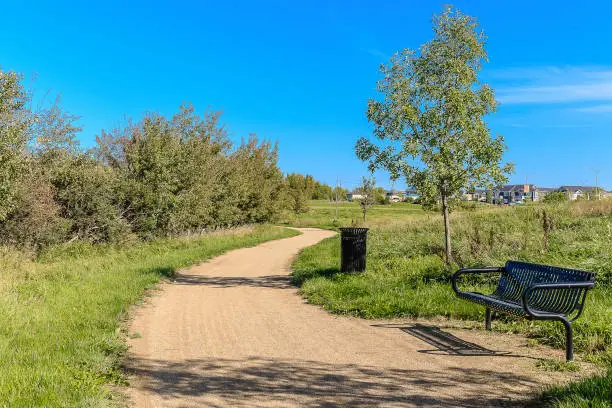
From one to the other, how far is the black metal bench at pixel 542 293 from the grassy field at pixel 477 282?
16.2 inches

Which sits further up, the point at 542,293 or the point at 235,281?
the point at 542,293

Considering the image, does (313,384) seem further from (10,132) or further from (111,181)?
(111,181)

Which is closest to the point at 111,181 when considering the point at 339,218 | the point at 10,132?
the point at 10,132

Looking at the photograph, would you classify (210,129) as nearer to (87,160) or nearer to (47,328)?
(87,160)

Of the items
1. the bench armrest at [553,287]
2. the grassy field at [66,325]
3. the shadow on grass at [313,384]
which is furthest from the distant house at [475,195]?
the grassy field at [66,325]

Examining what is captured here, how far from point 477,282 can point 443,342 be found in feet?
11.3

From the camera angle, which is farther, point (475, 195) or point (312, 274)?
point (475, 195)

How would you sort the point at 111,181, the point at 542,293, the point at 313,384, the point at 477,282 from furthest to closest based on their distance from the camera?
1. the point at 111,181
2. the point at 477,282
3. the point at 542,293
4. the point at 313,384

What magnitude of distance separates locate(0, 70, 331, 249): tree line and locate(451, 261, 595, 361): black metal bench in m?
11.3

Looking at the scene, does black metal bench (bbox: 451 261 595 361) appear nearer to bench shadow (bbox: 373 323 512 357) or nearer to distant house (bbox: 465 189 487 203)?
bench shadow (bbox: 373 323 512 357)

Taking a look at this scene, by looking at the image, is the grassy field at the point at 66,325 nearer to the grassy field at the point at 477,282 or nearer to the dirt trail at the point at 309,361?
the dirt trail at the point at 309,361

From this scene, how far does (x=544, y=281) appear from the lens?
5.71 meters

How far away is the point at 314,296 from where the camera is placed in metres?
9.08

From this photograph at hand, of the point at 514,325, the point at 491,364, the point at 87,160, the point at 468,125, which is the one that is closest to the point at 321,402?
the point at 491,364
